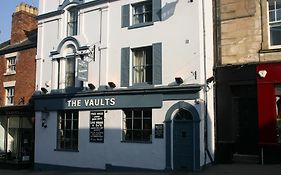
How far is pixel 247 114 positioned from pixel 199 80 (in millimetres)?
2678

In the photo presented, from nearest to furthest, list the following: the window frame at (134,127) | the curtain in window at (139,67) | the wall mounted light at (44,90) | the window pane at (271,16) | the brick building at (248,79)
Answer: the brick building at (248,79) < the window pane at (271,16) < the window frame at (134,127) < the curtain in window at (139,67) < the wall mounted light at (44,90)

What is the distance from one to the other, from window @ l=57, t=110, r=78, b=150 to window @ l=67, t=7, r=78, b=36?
415 cm

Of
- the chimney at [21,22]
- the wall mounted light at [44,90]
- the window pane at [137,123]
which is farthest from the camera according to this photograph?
the chimney at [21,22]

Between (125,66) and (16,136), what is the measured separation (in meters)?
9.43

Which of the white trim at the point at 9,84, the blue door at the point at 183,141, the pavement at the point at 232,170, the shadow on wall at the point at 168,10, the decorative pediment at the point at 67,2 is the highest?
the decorative pediment at the point at 67,2

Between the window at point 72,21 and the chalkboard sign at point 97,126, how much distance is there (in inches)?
181

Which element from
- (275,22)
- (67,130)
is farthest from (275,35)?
(67,130)

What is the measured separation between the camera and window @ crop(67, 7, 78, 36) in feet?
61.7

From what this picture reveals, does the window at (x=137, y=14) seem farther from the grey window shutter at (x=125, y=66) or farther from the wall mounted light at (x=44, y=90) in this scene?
the wall mounted light at (x=44, y=90)

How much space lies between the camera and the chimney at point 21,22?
23453 mm

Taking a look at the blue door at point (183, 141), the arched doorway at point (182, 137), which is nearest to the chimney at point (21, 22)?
the arched doorway at point (182, 137)

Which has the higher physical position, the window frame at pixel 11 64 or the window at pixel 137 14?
the window at pixel 137 14

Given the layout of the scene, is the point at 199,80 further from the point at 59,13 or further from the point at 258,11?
the point at 59,13

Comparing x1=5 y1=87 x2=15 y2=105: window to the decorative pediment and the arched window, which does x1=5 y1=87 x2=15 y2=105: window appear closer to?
the decorative pediment
